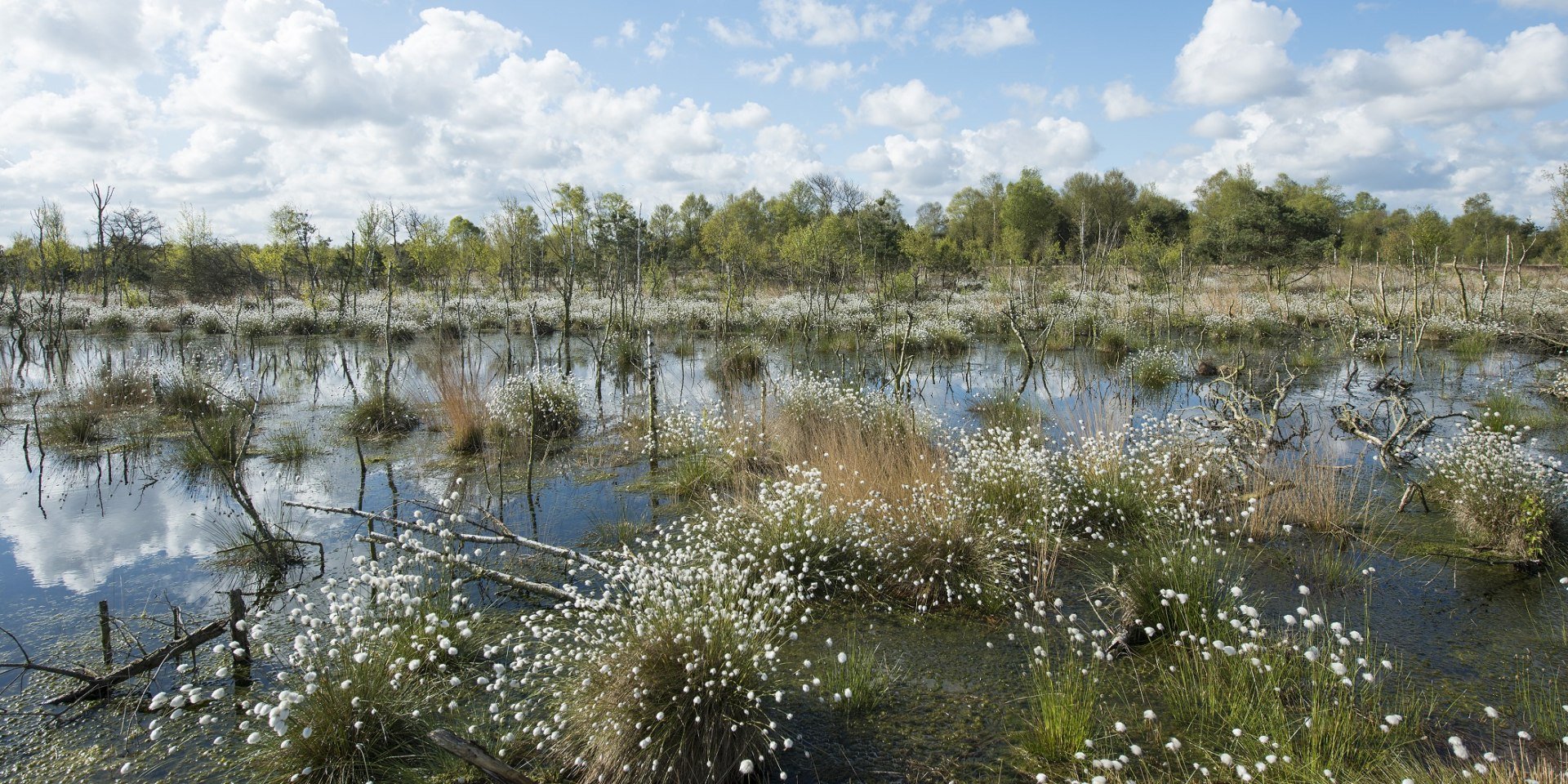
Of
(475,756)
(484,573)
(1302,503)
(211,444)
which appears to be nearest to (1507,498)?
(1302,503)

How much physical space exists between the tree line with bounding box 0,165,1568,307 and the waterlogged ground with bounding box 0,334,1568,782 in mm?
6581

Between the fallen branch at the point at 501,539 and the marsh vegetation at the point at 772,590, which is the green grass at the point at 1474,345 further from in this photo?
the fallen branch at the point at 501,539

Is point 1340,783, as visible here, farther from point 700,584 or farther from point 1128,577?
point 700,584

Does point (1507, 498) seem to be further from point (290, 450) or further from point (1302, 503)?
point (290, 450)

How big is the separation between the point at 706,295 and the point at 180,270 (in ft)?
92.8

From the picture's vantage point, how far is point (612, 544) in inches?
282

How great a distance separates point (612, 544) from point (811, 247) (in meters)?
25.3

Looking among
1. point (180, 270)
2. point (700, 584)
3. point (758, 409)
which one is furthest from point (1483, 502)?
point (180, 270)

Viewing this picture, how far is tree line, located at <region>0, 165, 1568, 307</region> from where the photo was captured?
29.6 metres

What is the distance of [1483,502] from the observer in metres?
6.64

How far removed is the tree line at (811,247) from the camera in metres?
29.6

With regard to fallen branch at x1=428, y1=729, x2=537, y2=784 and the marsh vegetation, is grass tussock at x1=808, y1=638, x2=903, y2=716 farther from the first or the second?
fallen branch at x1=428, y1=729, x2=537, y2=784

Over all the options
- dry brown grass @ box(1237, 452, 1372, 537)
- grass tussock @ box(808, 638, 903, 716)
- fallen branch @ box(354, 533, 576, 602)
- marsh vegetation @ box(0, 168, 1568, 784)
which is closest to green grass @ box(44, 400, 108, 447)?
marsh vegetation @ box(0, 168, 1568, 784)

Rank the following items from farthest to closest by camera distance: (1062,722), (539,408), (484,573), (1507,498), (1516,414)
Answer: (539,408)
(1516,414)
(1507,498)
(484,573)
(1062,722)
